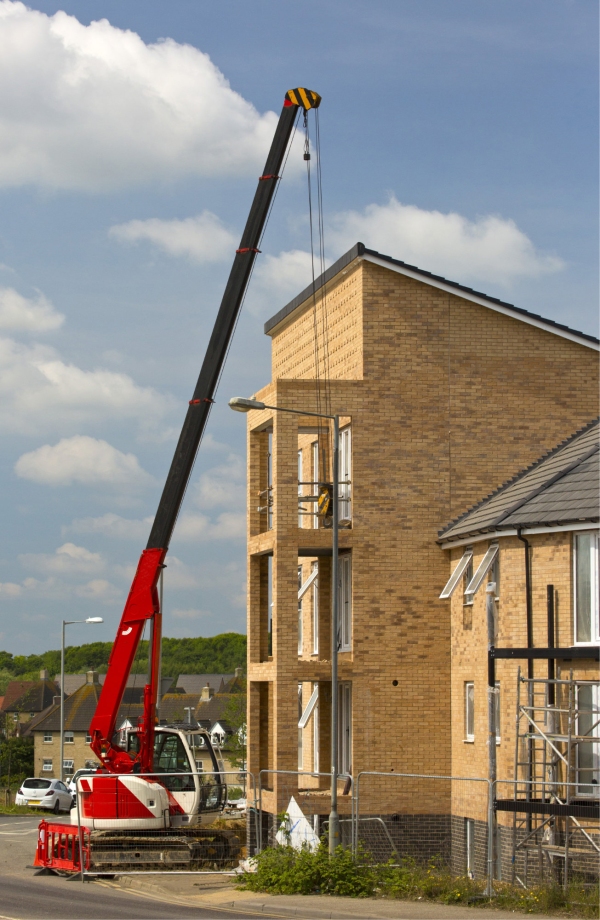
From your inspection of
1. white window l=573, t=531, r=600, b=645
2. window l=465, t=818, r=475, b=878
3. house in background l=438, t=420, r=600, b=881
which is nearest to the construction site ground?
house in background l=438, t=420, r=600, b=881

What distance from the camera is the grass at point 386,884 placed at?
A: 16.2 m

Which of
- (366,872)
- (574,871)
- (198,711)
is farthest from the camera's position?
(198,711)

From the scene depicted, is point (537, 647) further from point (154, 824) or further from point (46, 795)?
point (46, 795)

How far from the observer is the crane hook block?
81.5 feet

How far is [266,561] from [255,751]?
172 inches

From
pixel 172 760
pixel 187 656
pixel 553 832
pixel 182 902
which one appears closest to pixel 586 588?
pixel 553 832

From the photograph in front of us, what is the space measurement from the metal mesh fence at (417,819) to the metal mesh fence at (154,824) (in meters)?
2.47

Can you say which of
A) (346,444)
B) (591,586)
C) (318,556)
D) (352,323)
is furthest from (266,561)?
(591,586)

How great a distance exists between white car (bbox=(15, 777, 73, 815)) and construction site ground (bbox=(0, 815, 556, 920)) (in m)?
25.8

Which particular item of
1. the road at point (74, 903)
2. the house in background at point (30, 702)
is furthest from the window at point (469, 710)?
the house in background at point (30, 702)

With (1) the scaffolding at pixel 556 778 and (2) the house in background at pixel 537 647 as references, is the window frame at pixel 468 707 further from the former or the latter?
(1) the scaffolding at pixel 556 778

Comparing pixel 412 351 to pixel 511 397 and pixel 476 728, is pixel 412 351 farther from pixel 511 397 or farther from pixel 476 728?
pixel 476 728

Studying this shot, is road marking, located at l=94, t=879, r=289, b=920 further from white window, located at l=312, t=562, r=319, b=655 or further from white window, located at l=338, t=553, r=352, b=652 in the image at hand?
white window, located at l=312, t=562, r=319, b=655

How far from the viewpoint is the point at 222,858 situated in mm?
23031
